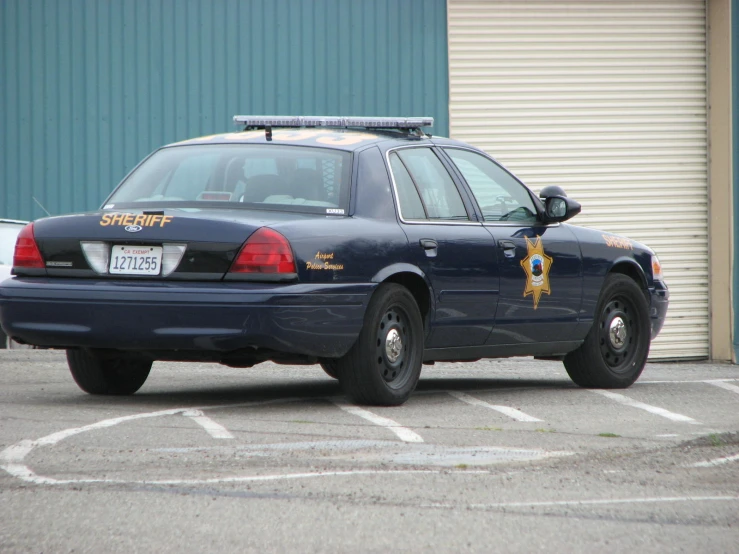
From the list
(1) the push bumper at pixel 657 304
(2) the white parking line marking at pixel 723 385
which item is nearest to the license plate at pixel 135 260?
(1) the push bumper at pixel 657 304

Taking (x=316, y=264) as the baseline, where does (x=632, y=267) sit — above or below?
below

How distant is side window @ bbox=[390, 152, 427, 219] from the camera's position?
7961 mm

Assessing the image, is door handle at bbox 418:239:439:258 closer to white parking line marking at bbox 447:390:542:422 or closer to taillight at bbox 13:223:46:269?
white parking line marking at bbox 447:390:542:422

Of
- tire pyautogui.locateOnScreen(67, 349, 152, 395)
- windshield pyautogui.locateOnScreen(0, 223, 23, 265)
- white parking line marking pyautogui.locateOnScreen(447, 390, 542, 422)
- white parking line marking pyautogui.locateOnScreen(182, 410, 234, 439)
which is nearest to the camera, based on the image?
white parking line marking pyautogui.locateOnScreen(182, 410, 234, 439)

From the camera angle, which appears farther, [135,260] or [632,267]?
[632,267]

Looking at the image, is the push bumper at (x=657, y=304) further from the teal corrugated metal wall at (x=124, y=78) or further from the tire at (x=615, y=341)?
the teal corrugated metal wall at (x=124, y=78)

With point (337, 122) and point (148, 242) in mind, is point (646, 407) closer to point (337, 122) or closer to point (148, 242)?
point (337, 122)

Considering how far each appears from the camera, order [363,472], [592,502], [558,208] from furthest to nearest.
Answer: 1. [558,208]
2. [363,472]
3. [592,502]

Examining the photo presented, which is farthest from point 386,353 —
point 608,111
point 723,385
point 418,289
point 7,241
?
point 608,111

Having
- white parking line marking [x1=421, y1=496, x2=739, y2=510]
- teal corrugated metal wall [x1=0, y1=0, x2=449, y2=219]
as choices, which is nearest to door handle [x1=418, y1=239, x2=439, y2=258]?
white parking line marking [x1=421, y1=496, x2=739, y2=510]

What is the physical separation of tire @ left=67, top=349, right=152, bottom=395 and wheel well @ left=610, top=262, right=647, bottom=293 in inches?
128

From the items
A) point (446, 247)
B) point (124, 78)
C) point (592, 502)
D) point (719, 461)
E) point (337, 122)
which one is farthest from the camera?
point (124, 78)

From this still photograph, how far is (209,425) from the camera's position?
684 cm

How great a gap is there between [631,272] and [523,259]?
1437 mm
